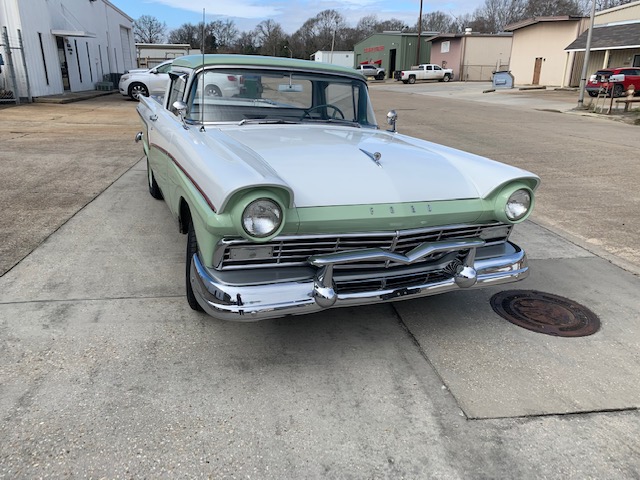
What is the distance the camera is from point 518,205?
2.96m

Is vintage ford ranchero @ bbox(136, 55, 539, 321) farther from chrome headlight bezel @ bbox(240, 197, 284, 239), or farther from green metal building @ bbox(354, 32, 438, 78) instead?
green metal building @ bbox(354, 32, 438, 78)

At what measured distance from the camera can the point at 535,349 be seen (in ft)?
9.70

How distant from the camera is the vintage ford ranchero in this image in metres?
2.46

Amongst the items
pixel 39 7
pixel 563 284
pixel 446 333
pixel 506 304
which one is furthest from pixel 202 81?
pixel 39 7

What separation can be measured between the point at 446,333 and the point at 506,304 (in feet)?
2.16

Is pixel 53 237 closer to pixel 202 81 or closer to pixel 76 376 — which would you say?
pixel 202 81

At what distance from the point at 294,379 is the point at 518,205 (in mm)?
1636

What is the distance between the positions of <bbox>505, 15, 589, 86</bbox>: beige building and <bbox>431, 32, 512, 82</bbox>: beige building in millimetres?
9847

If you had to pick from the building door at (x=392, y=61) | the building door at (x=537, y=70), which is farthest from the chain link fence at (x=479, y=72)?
the building door at (x=537, y=70)

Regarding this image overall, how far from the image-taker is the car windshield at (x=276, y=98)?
3.74 metres

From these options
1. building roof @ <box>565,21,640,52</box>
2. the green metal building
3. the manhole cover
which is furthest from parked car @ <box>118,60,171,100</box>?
the green metal building

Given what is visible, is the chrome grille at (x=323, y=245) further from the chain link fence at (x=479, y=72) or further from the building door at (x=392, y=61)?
the building door at (x=392, y=61)

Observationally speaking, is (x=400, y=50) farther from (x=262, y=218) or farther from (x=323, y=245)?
(x=262, y=218)

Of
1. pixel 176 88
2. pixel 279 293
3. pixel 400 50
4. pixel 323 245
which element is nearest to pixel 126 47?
pixel 176 88
